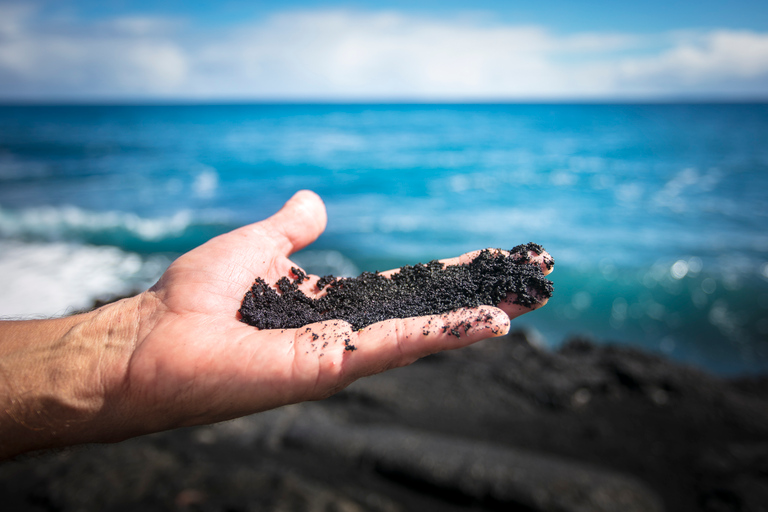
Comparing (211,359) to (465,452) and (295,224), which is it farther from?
(465,452)

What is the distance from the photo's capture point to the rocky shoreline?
10.5 ft

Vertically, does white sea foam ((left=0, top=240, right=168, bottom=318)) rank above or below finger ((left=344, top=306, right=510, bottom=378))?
below

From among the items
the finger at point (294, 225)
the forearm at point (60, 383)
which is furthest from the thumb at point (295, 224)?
the forearm at point (60, 383)

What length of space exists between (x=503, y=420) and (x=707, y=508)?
172 centimetres

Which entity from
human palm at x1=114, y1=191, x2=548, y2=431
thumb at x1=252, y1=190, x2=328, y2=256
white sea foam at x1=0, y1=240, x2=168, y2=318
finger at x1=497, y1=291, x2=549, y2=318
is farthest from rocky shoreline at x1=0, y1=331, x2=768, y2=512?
white sea foam at x1=0, y1=240, x2=168, y2=318

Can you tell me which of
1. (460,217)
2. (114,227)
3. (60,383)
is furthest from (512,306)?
(114,227)

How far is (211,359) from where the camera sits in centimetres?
207

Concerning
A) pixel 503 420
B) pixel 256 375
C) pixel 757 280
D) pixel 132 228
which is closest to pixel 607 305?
pixel 757 280

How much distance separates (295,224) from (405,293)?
1141 millimetres

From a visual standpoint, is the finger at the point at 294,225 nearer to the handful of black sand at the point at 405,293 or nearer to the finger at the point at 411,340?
the handful of black sand at the point at 405,293

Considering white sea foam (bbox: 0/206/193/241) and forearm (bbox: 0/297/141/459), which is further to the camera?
white sea foam (bbox: 0/206/193/241)

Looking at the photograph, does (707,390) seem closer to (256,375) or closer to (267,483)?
(267,483)

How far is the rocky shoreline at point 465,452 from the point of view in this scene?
3.21m

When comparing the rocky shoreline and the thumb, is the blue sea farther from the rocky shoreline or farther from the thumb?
the thumb
